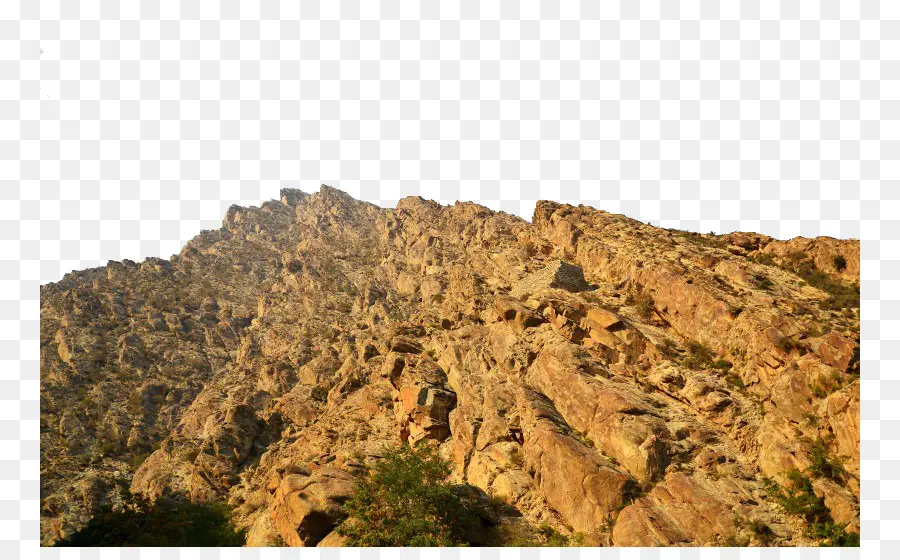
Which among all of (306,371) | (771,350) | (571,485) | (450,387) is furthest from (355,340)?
(771,350)

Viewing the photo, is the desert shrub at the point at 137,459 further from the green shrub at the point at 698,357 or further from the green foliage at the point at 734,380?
the green foliage at the point at 734,380

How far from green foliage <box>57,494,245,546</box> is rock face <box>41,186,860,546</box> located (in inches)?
55.8

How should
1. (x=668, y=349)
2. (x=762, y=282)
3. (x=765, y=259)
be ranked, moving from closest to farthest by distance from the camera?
(x=668, y=349)
(x=762, y=282)
(x=765, y=259)

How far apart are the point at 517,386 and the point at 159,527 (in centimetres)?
2555

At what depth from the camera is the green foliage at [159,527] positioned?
34125 mm

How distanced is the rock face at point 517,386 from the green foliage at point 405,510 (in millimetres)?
1308

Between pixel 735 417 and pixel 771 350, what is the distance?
437 cm

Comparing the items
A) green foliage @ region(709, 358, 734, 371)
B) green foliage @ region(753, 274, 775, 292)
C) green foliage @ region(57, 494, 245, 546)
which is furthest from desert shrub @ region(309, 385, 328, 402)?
green foliage @ region(753, 274, 775, 292)

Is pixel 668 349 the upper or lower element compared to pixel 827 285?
lower

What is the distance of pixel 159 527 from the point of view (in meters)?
35.2

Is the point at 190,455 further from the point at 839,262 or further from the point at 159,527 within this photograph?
the point at 839,262

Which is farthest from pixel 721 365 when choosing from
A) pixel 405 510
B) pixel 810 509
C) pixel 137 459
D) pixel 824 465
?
pixel 137 459

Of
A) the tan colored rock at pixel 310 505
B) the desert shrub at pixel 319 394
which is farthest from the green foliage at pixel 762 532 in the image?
the desert shrub at pixel 319 394

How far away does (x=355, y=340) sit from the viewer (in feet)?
188
